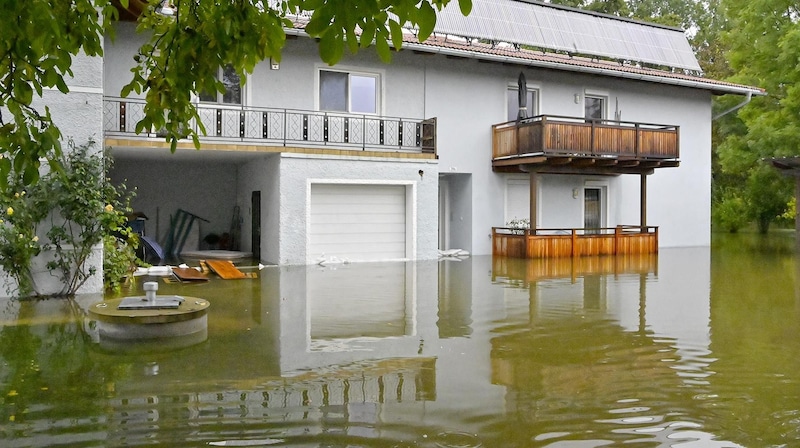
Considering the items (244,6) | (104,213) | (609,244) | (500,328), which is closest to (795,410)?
(500,328)

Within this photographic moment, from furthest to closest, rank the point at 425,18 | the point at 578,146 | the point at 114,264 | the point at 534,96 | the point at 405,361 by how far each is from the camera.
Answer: the point at 534,96
the point at 578,146
the point at 114,264
the point at 405,361
the point at 425,18

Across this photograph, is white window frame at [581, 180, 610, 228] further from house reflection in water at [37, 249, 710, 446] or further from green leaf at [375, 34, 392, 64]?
green leaf at [375, 34, 392, 64]

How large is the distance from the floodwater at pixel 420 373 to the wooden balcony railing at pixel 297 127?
523cm

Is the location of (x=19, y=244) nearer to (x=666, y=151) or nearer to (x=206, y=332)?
(x=206, y=332)

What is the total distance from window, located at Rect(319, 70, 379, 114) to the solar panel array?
294 cm

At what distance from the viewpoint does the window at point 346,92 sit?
17250mm

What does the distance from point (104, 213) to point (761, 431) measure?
31.2 ft

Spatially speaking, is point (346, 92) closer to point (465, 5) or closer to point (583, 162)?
point (583, 162)

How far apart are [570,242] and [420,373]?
13.3m

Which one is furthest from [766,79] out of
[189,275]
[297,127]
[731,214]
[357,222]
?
[189,275]

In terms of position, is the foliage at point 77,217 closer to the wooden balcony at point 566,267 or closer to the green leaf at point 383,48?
the wooden balcony at point 566,267

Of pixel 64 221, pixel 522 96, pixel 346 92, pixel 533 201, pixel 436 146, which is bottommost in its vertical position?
pixel 64 221

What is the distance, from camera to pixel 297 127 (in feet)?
54.2

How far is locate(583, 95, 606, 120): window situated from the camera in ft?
68.9
